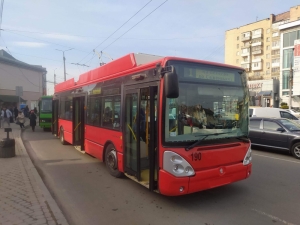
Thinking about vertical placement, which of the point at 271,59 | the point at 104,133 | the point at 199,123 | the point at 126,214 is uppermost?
the point at 271,59

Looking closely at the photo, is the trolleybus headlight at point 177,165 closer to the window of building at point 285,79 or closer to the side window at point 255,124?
the side window at point 255,124

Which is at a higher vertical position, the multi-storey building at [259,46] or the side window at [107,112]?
the multi-storey building at [259,46]

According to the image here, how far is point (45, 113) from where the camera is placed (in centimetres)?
1959

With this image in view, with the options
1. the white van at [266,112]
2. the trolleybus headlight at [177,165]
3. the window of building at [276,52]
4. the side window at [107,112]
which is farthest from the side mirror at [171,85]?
the window of building at [276,52]

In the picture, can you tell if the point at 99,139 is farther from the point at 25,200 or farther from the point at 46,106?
the point at 46,106

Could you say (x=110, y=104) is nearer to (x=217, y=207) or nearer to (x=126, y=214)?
(x=126, y=214)

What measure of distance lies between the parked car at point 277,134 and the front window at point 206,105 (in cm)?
580

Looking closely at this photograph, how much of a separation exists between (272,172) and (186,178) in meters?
4.20

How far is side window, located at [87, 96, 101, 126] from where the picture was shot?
767 cm

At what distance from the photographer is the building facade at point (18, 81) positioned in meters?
42.0

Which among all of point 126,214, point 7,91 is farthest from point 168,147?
point 7,91

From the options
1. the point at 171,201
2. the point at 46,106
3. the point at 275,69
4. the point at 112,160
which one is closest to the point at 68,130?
the point at 112,160

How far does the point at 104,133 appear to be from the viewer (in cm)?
719

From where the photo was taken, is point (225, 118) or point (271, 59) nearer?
point (225, 118)
